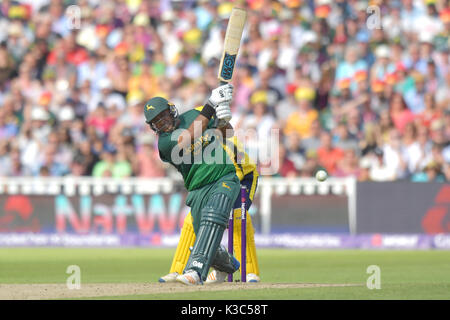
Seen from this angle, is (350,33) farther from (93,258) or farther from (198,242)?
(198,242)

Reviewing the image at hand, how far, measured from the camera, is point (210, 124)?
10.2 m

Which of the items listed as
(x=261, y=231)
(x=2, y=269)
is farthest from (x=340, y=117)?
(x=2, y=269)

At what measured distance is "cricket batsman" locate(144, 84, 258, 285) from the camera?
32.8 feet

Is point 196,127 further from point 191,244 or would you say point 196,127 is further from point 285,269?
point 285,269

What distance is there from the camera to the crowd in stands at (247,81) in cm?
1920

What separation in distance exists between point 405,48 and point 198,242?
12.0m

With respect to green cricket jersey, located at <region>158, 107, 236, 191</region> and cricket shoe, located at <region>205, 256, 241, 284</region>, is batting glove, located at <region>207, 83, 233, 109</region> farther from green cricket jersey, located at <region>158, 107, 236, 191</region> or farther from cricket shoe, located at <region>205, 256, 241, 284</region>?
cricket shoe, located at <region>205, 256, 241, 284</region>

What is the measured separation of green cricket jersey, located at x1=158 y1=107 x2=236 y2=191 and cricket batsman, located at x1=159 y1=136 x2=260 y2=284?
0.42 meters

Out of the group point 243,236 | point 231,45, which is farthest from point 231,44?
point 243,236

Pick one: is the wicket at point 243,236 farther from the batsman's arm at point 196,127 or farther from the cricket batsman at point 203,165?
the batsman's arm at point 196,127

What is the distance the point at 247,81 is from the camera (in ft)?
67.5

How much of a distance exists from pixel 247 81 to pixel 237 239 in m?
9.86

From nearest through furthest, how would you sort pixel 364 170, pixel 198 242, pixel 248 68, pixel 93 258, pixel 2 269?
pixel 198 242 < pixel 2 269 < pixel 93 258 < pixel 364 170 < pixel 248 68

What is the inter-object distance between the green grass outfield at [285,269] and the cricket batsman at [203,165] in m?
0.61
